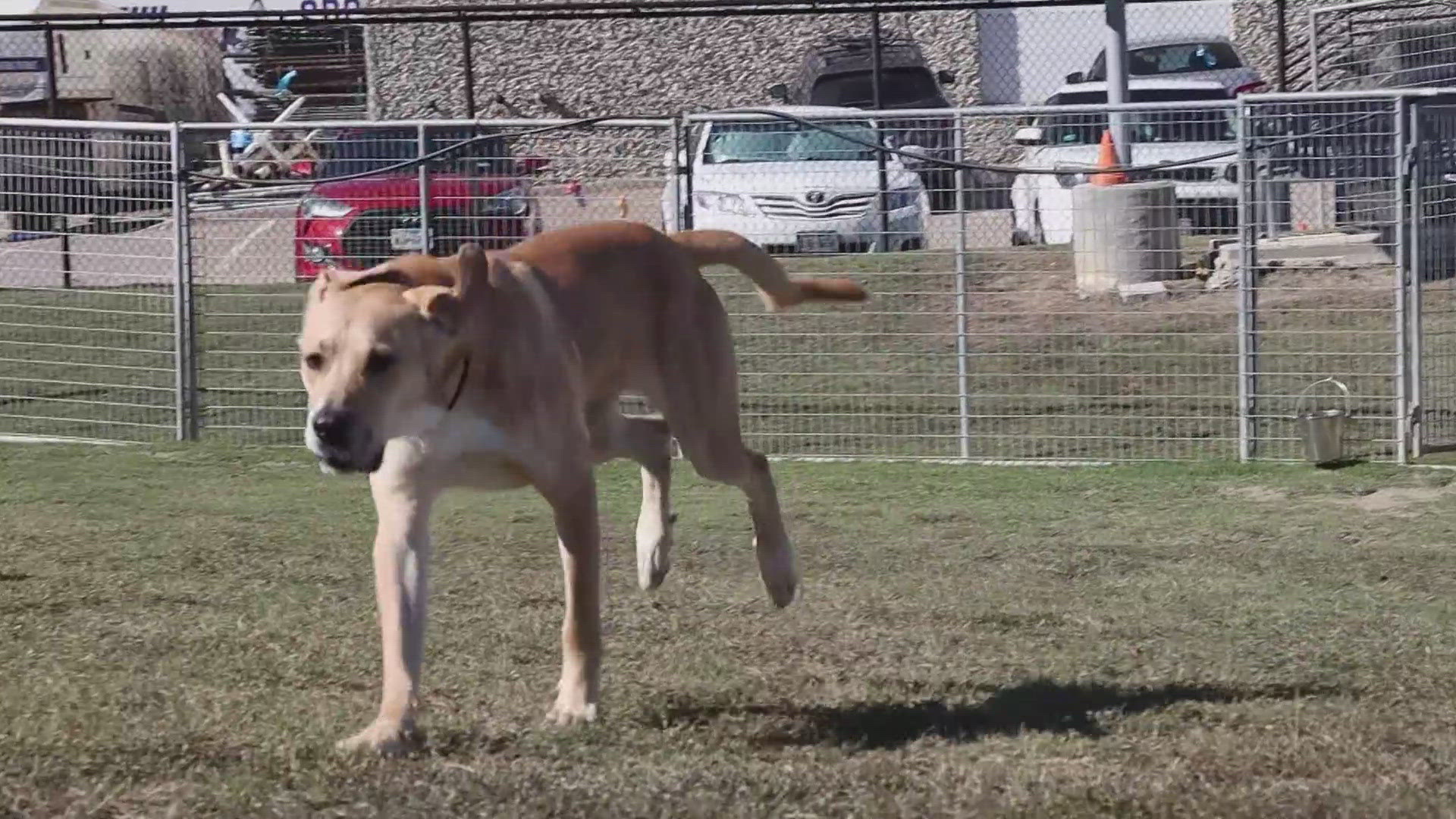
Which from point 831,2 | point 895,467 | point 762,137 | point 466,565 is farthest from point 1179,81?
point 466,565

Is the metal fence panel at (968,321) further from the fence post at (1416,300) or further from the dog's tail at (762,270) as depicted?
the dog's tail at (762,270)

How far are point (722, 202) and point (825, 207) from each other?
100cm

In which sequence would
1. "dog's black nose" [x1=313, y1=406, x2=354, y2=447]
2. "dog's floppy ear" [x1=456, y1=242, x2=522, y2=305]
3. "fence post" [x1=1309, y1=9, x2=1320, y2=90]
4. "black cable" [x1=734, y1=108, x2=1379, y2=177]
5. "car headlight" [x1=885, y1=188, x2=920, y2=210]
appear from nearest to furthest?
"dog's black nose" [x1=313, y1=406, x2=354, y2=447] < "dog's floppy ear" [x1=456, y1=242, x2=522, y2=305] < "black cable" [x1=734, y1=108, x2=1379, y2=177] < "car headlight" [x1=885, y1=188, x2=920, y2=210] < "fence post" [x1=1309, y1=9, x2=1320, y2=90]

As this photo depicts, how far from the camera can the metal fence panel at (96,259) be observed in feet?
40.1

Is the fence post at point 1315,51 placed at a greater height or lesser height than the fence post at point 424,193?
greater

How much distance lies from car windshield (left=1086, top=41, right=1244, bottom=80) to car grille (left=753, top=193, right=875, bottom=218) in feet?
44.8

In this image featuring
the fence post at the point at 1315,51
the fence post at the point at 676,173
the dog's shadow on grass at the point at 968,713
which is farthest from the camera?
the fence post at the point at 1315,51

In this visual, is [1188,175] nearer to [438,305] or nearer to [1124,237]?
[1124,237]

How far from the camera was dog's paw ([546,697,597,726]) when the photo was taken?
16.5ft

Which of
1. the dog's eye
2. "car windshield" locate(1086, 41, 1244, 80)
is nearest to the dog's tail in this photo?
the dog's eye

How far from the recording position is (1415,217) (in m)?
10.5

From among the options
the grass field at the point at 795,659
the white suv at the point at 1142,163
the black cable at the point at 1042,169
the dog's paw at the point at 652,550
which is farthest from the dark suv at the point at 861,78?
the dog's paw at the point at 652,550

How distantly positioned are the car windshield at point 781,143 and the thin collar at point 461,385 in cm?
657

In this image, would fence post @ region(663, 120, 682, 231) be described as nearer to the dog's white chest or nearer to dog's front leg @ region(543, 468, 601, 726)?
dog's front leg @ region(543, 468, 601, 726)
